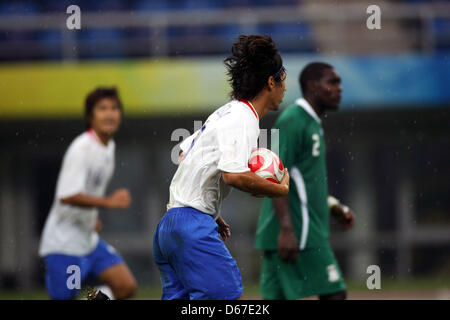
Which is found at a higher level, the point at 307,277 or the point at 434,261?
the point at 307,277

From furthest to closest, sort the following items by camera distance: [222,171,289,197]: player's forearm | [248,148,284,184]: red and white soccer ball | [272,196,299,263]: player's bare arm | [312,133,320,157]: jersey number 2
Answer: [312,133,320,157]: jersey number 2, [272,196,299,263]: player's bare arm, [248,148,284,184]: red and white soccer ball, [222,171,289,197]: player's forearm

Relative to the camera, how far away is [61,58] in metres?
13.5

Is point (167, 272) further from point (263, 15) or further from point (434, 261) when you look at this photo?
point (434, 261)

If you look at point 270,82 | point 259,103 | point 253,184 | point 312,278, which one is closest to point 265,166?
point 253,184

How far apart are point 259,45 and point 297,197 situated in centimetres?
181

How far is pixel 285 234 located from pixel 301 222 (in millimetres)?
247

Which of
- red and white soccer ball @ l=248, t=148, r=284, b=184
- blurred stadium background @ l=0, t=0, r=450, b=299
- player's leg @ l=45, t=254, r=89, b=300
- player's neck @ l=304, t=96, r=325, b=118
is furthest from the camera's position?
blurred stadium background @ l=0, t=0, r=450, b=299

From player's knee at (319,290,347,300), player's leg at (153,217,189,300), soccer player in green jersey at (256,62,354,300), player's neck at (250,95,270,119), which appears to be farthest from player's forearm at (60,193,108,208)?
player's neck at (250,95,270,119)

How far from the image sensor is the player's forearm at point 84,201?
6941 millimetres

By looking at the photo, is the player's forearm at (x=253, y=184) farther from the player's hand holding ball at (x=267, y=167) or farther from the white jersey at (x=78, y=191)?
the white jersey at (x=78, y=191)

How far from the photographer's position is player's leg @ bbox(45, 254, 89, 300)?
6891 millimetres

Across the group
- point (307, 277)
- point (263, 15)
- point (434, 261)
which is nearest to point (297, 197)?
point (307, 277)

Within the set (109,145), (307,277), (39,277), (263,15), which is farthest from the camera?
(39,277)

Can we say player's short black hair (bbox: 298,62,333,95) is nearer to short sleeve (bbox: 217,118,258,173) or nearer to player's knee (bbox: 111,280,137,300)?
short sleeve (bbox: 217,118,258,173)
